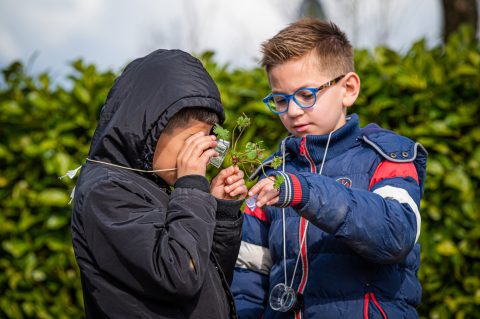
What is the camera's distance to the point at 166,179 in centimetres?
212

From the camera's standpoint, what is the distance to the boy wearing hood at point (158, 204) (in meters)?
1.82

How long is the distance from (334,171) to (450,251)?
2.25m

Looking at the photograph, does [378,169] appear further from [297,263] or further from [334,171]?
[297,263]

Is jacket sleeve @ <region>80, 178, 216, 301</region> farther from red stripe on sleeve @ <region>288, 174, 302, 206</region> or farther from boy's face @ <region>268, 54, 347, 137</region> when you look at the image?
boy's face @ <region>268, 54, 347, 137</region>

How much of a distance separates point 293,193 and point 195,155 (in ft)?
1.24

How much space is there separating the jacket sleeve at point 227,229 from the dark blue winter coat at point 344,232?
0.20 metres

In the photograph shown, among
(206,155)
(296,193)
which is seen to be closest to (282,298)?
(296,193)

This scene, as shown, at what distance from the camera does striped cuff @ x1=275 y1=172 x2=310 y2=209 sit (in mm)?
1840

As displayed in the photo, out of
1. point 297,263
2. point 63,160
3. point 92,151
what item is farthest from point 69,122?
point 297,263

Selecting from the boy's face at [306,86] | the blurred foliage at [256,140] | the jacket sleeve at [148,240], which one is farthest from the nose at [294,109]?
the blurred foliage at [256,140]

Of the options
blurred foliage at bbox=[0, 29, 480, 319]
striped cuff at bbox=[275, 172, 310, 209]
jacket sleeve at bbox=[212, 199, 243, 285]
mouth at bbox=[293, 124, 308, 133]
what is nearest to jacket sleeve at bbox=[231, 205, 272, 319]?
jacket sleeve at bbox=[212, 199, 243, 285]

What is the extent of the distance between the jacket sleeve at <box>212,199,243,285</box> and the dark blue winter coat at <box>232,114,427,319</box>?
0.20 m

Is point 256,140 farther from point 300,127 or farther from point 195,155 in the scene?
point 195,155

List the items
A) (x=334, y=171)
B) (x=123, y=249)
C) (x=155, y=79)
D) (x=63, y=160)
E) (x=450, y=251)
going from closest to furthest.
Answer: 1. (x=123, y=249)
2. (x=155, y=79)
3. (x=334, y=171)
4. (x=450, y=251)
5. (x=63, y=160)
